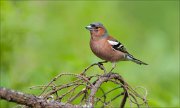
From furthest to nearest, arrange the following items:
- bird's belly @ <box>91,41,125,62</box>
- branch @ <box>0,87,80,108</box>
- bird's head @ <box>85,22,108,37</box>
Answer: bird's head @ <box>85,22,108,37</box>
bird's belly @ <box>91,41,125,62</box>
branch @ <box>0,87,80,108</box>

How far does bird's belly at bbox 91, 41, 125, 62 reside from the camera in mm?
6582

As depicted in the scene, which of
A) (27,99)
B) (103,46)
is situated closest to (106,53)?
(103,46)

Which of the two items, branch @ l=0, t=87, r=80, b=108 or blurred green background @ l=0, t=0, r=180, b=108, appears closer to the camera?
branch @ l=0, t=87, r=80, b=108

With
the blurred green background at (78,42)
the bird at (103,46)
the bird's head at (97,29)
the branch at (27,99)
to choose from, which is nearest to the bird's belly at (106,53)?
the bird at (103,46)

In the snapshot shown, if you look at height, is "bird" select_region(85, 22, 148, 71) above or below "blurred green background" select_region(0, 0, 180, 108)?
above

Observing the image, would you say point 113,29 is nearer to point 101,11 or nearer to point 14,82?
point 101,11

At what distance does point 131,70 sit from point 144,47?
2492mm

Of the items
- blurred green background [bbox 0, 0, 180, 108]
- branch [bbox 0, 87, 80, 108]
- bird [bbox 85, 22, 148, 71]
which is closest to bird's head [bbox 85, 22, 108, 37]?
bird [bbox 85, 22, 148, 71]

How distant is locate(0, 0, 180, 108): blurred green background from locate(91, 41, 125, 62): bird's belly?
665mm

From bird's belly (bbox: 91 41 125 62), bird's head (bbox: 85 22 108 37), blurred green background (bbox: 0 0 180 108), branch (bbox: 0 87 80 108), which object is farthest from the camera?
blurred green background (bbox: 0 0 180 108)

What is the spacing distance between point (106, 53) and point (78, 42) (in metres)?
5.01

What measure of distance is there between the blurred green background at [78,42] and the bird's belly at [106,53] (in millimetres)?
665

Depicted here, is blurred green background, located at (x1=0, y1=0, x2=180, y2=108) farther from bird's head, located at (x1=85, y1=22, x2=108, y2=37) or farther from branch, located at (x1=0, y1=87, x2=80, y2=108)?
branch, located at (x1=0, y1=87, x2=80, y2=108)

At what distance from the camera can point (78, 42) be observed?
38.4 ft
